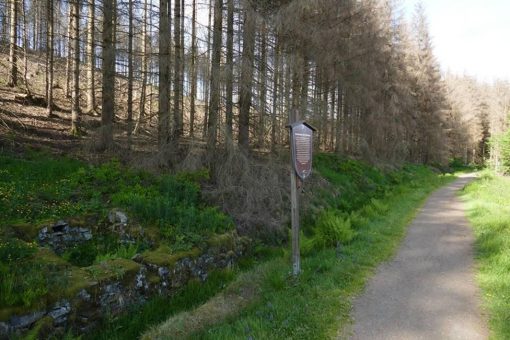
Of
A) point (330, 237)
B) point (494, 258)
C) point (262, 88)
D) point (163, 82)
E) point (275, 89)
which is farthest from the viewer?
point (275, 89)

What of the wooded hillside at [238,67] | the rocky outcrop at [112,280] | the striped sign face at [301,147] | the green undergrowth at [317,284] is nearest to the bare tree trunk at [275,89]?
the wooded hillside at [238,67]

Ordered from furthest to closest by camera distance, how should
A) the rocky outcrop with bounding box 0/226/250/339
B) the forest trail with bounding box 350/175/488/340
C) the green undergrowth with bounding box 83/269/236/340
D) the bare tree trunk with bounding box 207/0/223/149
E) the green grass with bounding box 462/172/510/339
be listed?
1. the bare tree trunk with bounding box 207/0/223/149
2. the green undergrowth with bounding box 83/269/236/340
3. the rocky outcrop with bounding box 0/226/250/339
4. the green grass with bounding box 462/172/510/339
5. the forest trail with bounding box 350/175/488/340

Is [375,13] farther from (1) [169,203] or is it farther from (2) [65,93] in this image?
(2) [65,93]

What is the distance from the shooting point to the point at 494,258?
6.13 m

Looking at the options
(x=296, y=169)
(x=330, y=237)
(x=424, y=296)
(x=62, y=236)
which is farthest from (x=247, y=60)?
(x=424, y=296)

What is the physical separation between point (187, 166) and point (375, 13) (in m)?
15.2

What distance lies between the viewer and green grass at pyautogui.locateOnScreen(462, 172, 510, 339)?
165 inches

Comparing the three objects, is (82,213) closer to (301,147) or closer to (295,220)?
(295,220)

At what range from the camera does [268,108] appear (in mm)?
10172

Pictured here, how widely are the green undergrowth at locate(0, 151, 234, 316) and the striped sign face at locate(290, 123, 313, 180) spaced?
9.59 ft

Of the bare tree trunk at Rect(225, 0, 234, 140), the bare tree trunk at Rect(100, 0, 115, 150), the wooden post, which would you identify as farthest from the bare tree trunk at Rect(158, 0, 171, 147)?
the wooden post

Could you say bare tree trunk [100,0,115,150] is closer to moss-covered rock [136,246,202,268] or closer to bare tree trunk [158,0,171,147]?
bare tree trunk [158,0,171,147]

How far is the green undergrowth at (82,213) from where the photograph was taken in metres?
4.70

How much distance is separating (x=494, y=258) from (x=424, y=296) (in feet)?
7.45
